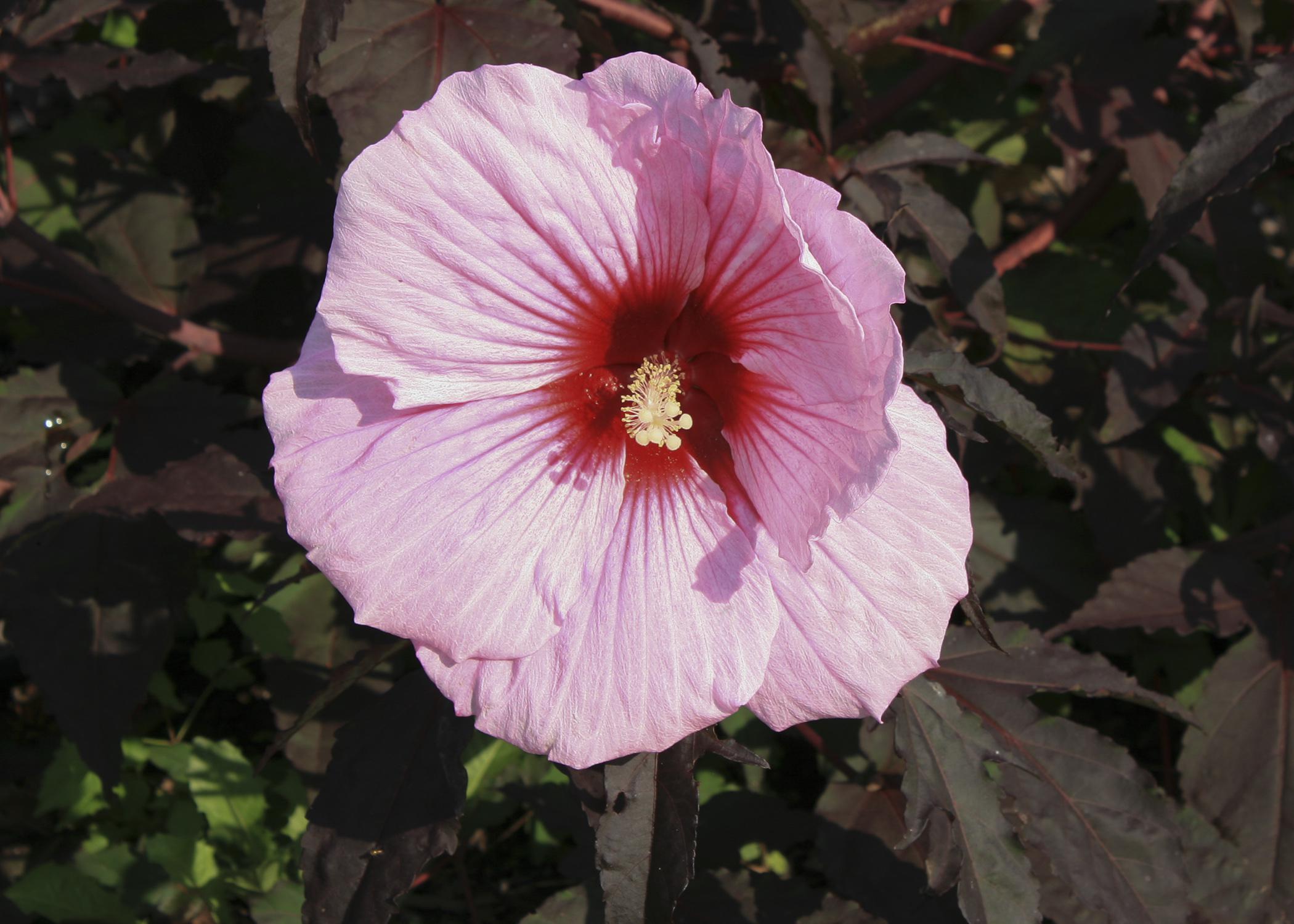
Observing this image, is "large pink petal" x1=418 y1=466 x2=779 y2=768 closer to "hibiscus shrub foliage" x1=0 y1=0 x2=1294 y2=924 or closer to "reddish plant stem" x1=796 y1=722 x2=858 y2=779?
"hibiscus shrub foliage" x1=0 y1=0 x2=1294 y2=924

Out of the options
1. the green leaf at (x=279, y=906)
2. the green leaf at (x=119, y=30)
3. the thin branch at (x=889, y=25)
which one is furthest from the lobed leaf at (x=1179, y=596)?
the green leaf at (x=119, y=30)

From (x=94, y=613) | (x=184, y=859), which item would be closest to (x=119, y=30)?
(x=94, y=613)

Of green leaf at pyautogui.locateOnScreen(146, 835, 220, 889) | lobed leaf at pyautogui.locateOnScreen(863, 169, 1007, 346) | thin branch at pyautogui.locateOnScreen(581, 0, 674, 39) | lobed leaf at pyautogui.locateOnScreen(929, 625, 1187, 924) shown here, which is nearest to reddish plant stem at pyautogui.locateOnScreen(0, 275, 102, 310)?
green leaf at pyautogui.locateOnScreen(146, 835, 220, 889)

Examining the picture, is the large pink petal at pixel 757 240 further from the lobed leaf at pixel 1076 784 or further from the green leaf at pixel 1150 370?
the green leaf at pixel 1150 370

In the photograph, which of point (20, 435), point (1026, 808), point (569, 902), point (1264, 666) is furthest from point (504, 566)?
point (1264, 666)

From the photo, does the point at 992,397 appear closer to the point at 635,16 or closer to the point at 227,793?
the point at 635,16
